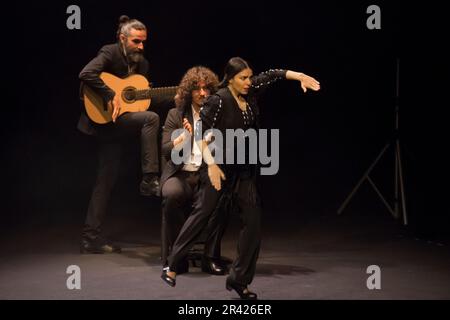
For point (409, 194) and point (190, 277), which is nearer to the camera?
point (190, 277)

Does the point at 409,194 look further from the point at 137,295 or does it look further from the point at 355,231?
the point at 137,295

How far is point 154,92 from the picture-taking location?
503 cm

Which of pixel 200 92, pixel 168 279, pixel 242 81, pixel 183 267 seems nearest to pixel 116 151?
pixel 200 92

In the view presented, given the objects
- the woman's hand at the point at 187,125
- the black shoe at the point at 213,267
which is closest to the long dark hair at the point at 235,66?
the woman's hand at the point at 187,125

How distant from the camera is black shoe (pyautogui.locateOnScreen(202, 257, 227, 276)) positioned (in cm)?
448

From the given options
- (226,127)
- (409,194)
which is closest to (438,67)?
(409,194)

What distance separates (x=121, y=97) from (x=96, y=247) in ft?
3.47

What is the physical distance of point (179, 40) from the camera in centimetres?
666

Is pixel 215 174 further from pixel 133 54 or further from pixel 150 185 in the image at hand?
pixel 133 54

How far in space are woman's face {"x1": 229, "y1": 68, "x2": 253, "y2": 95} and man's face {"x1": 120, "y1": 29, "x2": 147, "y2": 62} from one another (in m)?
1.34

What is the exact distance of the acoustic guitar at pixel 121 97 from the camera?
16.7 ft

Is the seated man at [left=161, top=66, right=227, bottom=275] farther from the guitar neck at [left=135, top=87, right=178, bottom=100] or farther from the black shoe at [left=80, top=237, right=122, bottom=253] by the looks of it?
the black shoe at [left=80, top=237, right=122, bottom=253]
